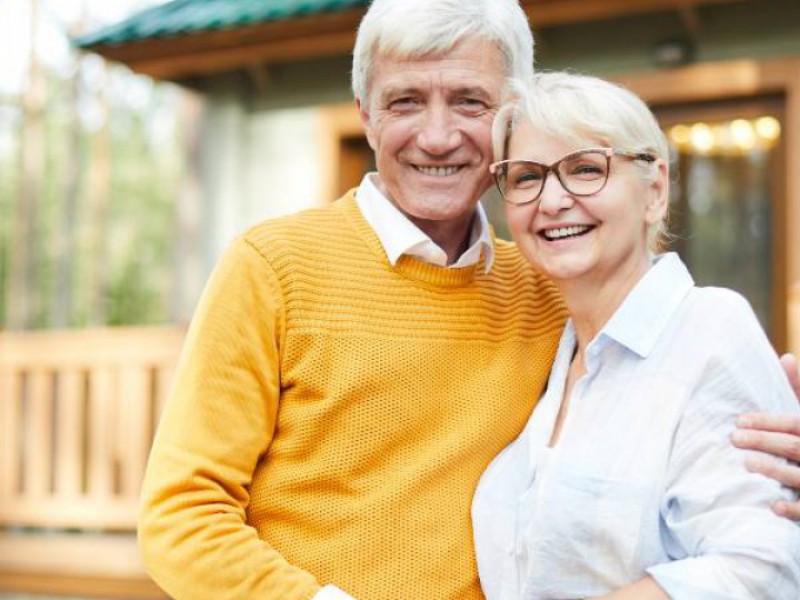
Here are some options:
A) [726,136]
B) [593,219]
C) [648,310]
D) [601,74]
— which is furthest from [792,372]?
[726,136]

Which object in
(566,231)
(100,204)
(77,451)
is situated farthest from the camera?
(100,204)

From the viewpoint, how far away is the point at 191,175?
6930 millimetres

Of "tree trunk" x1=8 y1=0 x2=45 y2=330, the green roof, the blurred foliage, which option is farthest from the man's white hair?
the blurred foliage

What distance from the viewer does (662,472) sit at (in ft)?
5.91

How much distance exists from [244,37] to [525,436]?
14.7 ft

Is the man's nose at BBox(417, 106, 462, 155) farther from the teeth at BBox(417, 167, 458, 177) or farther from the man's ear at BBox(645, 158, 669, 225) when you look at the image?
the man's ear at BBox(645, 158, 669, 225)

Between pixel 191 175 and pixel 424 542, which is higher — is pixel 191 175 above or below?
above

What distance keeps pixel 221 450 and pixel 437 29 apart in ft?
2.84

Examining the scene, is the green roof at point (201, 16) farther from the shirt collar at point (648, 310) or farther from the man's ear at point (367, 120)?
the shirt collar at point (648, 310)

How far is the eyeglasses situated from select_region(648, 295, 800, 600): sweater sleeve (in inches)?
12.6

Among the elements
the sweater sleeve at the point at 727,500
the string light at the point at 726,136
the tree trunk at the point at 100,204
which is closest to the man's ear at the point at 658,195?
the sweater sleeve at the point at 727,500

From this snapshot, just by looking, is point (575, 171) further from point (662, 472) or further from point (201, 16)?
point (201, 16)

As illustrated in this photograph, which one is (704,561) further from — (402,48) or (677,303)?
(402,48)

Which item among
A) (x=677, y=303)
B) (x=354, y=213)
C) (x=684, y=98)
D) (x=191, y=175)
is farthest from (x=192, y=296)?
(x=677, y=303)
